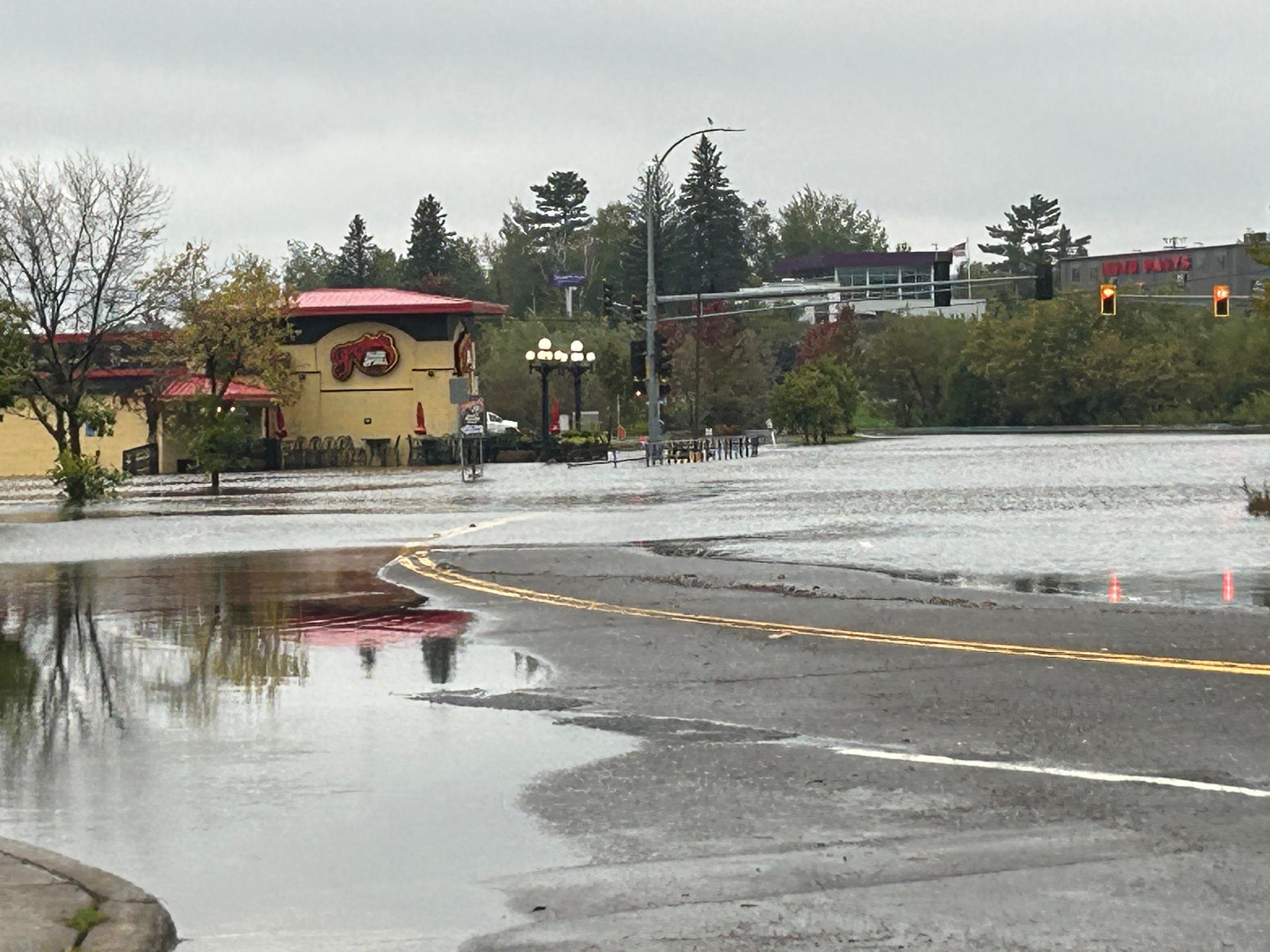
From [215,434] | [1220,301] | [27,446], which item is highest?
[1220,301]

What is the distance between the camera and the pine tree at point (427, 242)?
153m

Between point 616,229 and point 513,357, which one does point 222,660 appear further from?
point 616,229

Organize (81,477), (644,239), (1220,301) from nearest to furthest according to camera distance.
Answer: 1. (81,477)
2. (1220,301)
3. (644,239)

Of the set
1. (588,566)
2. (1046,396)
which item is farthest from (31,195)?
(1046,396)

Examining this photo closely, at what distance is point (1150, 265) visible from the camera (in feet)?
556

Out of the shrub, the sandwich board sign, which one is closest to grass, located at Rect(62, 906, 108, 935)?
the shrub

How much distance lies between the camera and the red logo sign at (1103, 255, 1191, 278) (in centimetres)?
16438

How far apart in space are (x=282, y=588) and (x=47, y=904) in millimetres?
13326

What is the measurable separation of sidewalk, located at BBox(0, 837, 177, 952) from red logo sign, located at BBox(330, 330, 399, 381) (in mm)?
66924

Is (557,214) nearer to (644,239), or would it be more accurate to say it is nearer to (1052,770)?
(644,239)

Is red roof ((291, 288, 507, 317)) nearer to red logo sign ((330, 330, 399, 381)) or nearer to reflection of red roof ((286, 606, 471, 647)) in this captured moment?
red logo sign ((330, 330, 399, 381))

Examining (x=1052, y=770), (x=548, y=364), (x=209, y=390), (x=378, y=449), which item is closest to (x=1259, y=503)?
(x=1052, y=770)

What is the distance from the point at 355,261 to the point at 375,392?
95573mm

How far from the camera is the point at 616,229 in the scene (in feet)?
568
